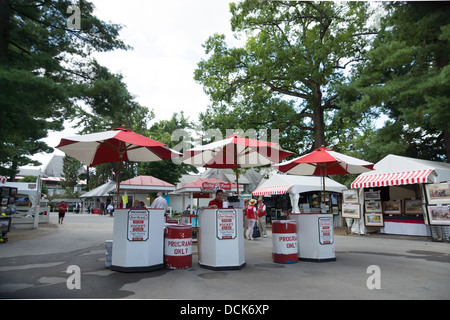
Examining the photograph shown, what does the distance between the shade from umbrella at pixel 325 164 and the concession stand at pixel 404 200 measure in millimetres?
4405

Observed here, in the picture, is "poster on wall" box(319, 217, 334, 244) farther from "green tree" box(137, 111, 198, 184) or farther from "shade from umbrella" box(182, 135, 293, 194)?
"green tree" box(137, 111, 198, 184)

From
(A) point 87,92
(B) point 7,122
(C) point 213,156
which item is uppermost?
(A) point 87,92

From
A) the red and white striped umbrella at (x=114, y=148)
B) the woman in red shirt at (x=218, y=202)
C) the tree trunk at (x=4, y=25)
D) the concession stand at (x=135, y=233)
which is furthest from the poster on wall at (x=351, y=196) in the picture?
the tree trunk at (x=4, y=25)

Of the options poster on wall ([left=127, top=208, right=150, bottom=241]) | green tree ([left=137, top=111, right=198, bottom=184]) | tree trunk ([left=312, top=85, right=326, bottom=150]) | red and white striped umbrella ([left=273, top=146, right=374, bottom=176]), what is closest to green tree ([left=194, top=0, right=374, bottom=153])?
tree trunk ([left=312, top=85, right=326, bottom=150])

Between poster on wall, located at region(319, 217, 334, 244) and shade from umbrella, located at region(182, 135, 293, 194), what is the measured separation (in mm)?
1878

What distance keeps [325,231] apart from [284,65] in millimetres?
15547

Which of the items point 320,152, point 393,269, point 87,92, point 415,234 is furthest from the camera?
point 415,234

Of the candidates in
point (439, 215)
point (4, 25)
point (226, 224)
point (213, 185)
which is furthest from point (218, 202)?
point (4, 25)

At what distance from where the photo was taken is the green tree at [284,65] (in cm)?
1934

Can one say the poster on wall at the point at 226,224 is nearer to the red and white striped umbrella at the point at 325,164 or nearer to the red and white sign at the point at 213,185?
the red and white striped umbrella at the point at 325,164

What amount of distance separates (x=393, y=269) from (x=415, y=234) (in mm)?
7874

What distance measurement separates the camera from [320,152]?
7680 mm
